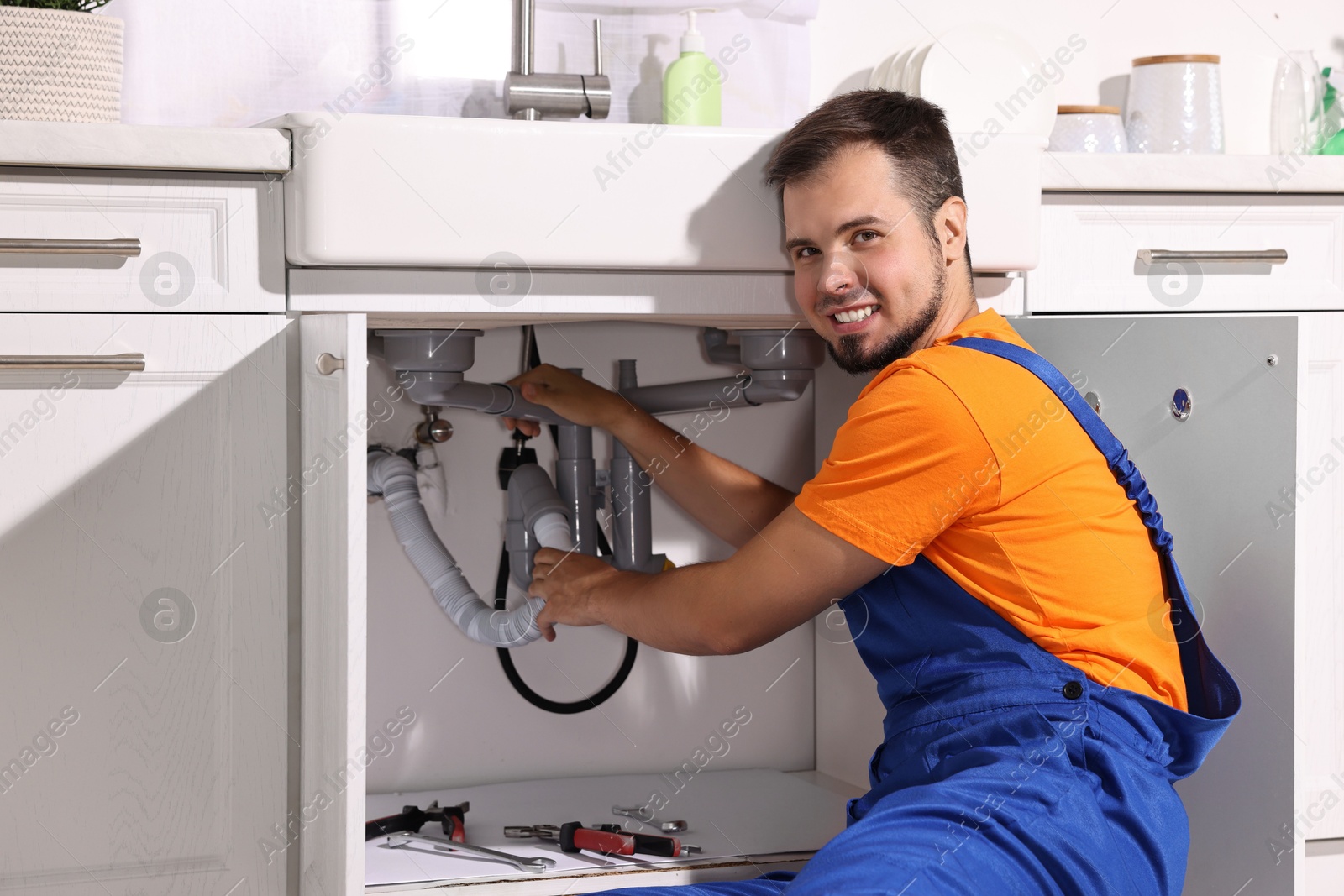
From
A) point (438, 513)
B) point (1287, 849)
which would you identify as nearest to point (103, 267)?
point (438, 513)

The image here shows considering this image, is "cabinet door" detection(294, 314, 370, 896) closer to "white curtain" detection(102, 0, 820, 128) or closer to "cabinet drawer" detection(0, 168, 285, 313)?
"cabinet drawer" detection(0, 168, 285, 313)

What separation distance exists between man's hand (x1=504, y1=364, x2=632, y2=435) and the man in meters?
0.30

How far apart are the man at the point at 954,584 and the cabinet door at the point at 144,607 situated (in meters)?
0.36

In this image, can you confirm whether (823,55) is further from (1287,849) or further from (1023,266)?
(1287,849)

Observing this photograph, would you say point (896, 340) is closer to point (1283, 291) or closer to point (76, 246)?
point (1283, 291)

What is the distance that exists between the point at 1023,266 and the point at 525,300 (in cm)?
48

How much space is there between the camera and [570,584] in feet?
3.96

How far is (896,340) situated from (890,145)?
0.17 m

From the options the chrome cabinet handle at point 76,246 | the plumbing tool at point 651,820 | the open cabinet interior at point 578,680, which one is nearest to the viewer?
the chrome cabinet handle at point 76,246

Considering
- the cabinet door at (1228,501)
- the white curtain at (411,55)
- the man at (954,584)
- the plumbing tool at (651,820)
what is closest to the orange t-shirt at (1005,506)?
the man at (954,584)

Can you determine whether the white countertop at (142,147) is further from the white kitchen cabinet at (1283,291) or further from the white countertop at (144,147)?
the white kitchen cabinet at (1283,291)

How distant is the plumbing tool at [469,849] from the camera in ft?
3.68

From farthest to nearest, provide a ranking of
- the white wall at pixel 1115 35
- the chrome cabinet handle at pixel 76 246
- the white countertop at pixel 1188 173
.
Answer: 1. the white wall at pixel 1115 35
2. the white countertop at pixel 1188 173
3. the chrome cabinet handle at pixel 76 246

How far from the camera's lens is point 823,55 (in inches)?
60.0
